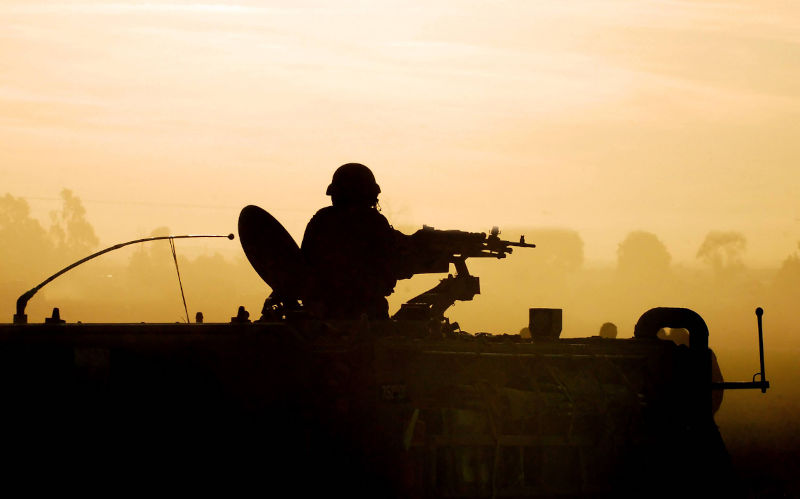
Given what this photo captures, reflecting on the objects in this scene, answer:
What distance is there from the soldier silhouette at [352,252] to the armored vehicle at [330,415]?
4442mm

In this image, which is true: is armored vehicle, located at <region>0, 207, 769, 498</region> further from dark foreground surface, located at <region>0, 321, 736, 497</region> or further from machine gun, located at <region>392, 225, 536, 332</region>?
machine gun, located at <region>392, 225, 536, 332</region>

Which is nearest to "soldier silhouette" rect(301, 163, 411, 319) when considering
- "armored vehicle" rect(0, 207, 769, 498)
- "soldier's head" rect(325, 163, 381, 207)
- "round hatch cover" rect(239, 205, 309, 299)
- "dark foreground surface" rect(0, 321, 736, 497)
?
"soldier's head" rect(325, 163, 381, 207)

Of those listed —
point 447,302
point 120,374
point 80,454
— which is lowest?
point 80,454

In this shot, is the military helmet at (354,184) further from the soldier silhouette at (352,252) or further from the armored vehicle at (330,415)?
the armored vehicle at (330,415)

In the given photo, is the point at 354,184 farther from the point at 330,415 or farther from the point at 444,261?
the point at 330,415

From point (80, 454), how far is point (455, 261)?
11.0m

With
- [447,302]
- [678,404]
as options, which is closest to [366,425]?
[678,404]

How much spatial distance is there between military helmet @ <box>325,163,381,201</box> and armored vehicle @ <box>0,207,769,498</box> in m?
5.88

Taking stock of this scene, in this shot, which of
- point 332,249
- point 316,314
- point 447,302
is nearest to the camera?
point 316,314

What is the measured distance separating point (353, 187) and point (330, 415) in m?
7.66

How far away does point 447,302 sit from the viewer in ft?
87.8

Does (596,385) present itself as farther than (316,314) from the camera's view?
No

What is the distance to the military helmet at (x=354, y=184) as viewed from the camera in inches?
997

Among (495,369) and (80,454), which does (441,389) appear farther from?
(80,454)
